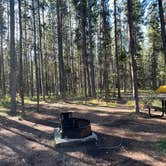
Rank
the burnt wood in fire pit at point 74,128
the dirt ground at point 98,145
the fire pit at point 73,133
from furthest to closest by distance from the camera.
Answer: the burnt wood in fire pit at point 74,128, the fire pit at point 73,133, the dirt ground at point 98,145

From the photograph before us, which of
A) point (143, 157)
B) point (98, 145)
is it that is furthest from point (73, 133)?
point (143, 157)

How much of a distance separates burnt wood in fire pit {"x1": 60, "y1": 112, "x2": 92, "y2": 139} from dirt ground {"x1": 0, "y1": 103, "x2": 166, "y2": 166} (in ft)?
1.52

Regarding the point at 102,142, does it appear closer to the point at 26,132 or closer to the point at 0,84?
the point at 26,132

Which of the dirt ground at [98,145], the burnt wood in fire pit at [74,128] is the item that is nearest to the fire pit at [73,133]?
the burnt wood in fire pit at [74,128]

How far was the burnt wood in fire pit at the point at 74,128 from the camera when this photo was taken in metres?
9.83

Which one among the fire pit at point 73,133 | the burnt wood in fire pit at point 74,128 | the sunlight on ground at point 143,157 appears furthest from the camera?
the burnt wood in fire pit at point 74,128

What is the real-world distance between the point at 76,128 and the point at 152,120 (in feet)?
14.4

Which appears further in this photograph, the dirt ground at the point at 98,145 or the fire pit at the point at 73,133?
the fire pit at the point at 73,133

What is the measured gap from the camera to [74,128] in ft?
32.7

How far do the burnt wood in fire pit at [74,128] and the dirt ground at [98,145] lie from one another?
1.52 feet

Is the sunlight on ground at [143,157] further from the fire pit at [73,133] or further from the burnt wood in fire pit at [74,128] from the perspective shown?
the burnt wood in fire pit at [74,128]

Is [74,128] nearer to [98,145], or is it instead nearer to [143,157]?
[98,145]

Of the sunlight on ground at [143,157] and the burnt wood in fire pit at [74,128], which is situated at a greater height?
the burnt wood in fire pit at [74,128]

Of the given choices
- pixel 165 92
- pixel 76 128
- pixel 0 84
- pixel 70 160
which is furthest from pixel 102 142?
pixel 0 84
